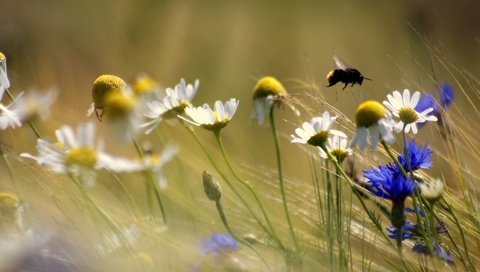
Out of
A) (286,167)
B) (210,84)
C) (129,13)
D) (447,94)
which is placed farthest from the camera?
(129,13)

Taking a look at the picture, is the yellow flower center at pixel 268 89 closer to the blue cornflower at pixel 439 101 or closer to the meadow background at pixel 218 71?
the meadow background at pixel 218 71

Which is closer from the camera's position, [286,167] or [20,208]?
[20,208]

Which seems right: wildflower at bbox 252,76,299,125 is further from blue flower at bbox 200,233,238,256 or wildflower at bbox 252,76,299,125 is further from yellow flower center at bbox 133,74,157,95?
yellow flower center at bbox 133,74,157,95

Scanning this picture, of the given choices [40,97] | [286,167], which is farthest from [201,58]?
[40,97]

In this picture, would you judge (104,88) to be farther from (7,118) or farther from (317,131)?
(317,131)

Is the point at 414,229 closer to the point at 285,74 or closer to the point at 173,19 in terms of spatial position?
the point at 285,74

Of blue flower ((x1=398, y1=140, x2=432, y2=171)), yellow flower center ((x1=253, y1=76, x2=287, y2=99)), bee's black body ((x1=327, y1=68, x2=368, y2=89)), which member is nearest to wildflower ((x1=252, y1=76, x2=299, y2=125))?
yellow flower center ((x1=253, y1=76, x2=287, y2=99))
